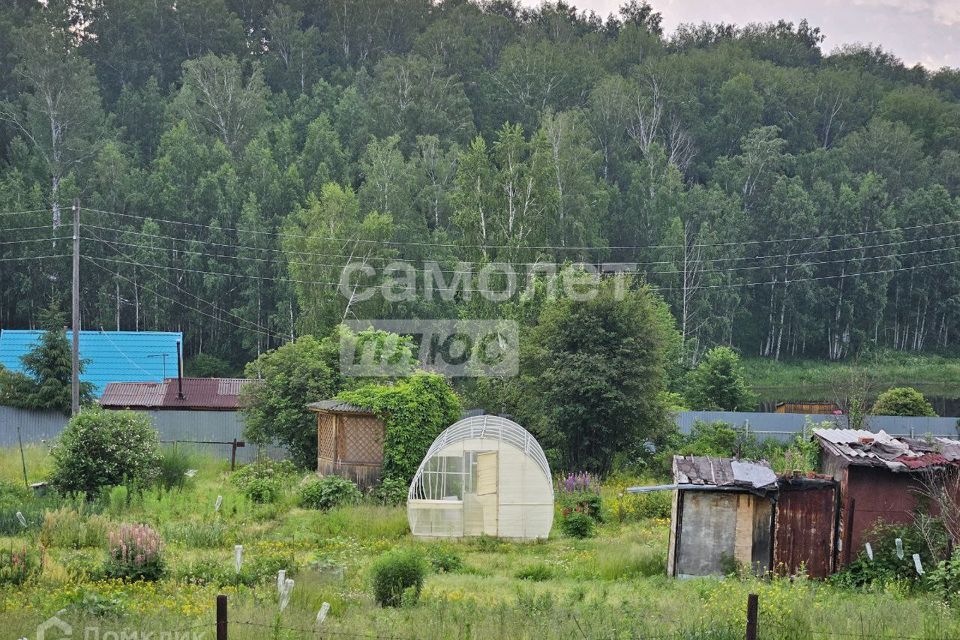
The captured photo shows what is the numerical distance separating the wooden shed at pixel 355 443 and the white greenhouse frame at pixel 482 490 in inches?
143

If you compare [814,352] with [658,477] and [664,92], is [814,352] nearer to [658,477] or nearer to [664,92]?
[664,92]

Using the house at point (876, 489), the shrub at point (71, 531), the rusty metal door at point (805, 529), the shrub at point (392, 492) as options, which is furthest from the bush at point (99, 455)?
the house at point (876, 489)

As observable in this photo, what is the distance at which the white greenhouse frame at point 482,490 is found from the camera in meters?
21.8

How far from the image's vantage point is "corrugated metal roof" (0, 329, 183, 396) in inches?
1795

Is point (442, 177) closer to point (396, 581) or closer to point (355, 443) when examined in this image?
point (355, 443)

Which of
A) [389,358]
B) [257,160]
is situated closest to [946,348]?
[257,160]

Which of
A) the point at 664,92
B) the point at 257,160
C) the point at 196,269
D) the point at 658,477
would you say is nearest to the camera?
the point at 658,477

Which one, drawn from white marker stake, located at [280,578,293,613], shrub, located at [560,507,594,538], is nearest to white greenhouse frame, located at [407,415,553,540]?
shrub, located at [560,507,594,538]

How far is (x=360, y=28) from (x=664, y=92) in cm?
2929

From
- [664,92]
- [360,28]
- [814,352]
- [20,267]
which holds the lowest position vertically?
[814,352]

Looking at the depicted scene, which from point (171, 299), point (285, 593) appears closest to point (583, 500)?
point (285, 593)

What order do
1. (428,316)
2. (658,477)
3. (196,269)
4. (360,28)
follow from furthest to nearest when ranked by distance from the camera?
(360,28) < (196,269) < (428,316) < (658,477)

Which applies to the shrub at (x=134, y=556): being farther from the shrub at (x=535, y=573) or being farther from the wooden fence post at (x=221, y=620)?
the wooden fence post at (x=221, y=620)

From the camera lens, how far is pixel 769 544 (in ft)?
56.3
